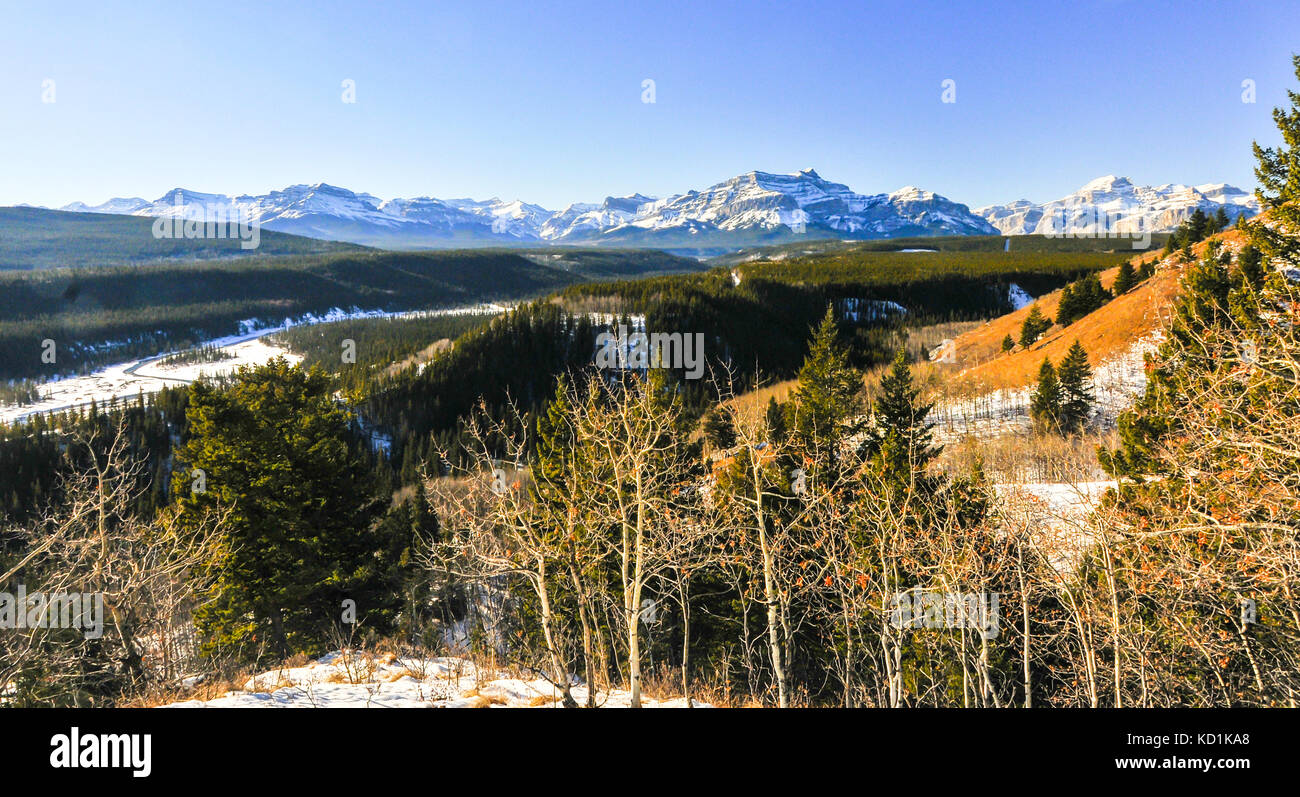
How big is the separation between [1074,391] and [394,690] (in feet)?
164

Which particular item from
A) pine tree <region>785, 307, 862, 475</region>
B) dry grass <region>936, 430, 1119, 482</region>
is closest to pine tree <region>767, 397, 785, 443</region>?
pine tree <region>785, 307, 862, 475</region>

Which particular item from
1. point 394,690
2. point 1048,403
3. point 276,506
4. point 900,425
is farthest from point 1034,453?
point 276,506

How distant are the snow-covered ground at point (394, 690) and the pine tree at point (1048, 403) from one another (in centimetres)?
4435

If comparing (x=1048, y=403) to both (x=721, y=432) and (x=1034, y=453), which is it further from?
(x=721, y=432)

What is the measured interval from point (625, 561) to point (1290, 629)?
2282 centimetres

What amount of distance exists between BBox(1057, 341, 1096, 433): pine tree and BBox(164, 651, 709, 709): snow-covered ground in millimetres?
45855

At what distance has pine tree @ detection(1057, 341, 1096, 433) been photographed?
43719mm

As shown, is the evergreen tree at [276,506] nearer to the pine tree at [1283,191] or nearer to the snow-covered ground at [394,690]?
the snow-covered ground at [394,690]

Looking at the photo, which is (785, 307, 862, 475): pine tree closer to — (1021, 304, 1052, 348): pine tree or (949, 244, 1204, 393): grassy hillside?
(949, 244, 1204, 393): grassy hillside

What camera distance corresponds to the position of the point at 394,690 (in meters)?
11.6

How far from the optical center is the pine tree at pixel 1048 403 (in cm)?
4366
